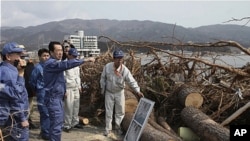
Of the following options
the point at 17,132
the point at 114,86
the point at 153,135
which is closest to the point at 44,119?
the point at 114,86

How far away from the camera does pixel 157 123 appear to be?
23.9 ft

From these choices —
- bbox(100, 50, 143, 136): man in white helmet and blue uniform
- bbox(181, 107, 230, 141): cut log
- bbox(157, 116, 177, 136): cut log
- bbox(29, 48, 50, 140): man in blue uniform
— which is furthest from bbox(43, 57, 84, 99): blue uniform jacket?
bbox(181, 107, 230, 141): cut log

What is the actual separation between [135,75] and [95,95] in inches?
46.2

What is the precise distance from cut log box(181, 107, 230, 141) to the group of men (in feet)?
3.53

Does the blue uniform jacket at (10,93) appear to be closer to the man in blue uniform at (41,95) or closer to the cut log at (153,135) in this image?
the cut log at (153,135)

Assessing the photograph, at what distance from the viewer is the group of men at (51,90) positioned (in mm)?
4090

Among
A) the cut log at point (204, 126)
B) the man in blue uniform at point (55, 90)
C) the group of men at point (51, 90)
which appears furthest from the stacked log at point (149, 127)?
the man in blue uniform at point (55, 90)

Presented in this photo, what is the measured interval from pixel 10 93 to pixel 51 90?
158 cm

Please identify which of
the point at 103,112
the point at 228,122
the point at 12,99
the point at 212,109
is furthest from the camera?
the point at 103,112

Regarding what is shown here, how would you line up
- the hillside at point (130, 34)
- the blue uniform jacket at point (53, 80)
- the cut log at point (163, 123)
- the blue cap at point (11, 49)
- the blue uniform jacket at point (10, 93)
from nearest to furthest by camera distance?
1. the blue uniform jacket at point (10, 93)
2. the blue cap at point (11, 49)
3. the blue uniform jacket at point (53, 80)
4. the cut log at point (163, 123)
5. the hillside at point (130, 34)

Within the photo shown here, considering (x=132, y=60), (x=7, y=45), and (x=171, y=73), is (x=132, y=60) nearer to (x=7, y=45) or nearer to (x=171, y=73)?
(x=171, y=73)

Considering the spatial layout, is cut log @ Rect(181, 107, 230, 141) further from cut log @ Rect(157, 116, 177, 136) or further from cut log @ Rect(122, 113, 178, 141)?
cut log @ Rect(122, 113, 178, 141)

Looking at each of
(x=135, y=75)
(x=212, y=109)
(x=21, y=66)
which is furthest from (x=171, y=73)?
(x=21, y=66)

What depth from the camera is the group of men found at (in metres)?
4.09
